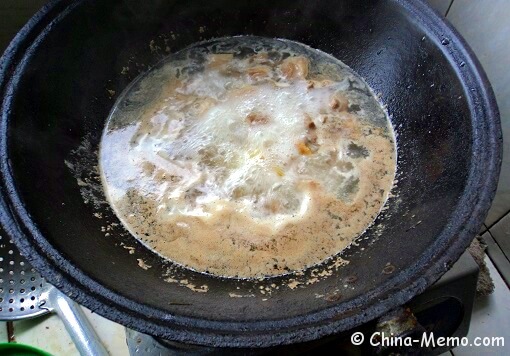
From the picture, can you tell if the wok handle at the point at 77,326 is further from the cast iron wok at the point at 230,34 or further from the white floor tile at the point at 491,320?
the white floor tile at the point at 491,320

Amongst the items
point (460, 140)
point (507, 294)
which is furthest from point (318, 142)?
point (507, 294)

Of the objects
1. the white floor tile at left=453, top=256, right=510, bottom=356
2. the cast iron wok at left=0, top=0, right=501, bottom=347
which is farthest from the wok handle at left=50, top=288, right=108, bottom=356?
the white floor tile at left=453, top=256, right=510, bottom=356

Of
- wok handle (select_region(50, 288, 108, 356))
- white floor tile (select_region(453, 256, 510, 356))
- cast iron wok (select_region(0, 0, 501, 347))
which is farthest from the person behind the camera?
white floor tile (select_region(453, 256, 510, 356))

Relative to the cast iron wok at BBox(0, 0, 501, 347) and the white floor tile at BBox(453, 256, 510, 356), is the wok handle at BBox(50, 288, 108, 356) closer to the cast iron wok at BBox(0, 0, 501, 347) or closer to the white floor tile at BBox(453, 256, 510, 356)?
the cast iron wok at BBox(0, 0, 501, 347)

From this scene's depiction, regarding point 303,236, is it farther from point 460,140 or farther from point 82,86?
point 82,86

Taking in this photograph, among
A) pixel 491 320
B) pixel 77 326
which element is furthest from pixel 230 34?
pixel 491 320

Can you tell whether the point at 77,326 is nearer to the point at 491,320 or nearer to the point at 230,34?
the point at 230,34
